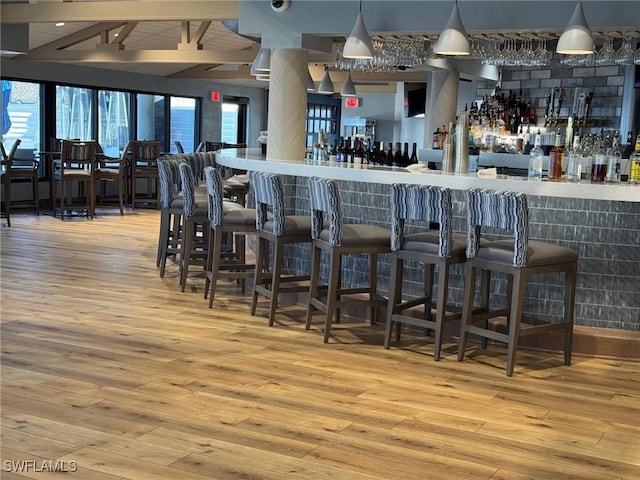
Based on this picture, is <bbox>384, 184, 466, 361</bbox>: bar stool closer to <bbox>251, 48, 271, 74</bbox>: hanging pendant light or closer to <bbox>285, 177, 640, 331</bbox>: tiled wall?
<bbox>285, 177, 640, 331</bbox>: tiled wall

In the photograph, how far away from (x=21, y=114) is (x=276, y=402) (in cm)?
1145

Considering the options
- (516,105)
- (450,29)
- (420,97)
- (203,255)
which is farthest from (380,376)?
(420,97)

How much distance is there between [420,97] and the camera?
17.7 m

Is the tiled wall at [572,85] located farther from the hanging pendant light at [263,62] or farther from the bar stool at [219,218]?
the bar stool at [219,218]

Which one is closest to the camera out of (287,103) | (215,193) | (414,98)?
(215,193)

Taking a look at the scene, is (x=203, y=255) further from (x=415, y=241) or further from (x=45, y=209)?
(x=45, y=209)

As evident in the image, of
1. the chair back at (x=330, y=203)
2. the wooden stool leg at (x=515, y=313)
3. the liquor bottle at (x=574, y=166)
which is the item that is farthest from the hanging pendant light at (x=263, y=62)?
the wooden stool leg at (x=515, y=313)

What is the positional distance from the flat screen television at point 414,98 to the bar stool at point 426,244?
12.7m

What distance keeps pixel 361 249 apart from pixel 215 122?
1417 centimetres

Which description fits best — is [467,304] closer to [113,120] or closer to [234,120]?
[113,120]

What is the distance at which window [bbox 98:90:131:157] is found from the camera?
15672 mm

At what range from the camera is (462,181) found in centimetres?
527

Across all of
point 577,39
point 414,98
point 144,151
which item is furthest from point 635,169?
point 414,98

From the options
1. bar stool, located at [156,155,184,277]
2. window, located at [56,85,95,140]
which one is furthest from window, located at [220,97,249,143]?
bar stool, located at [156,155,184,277]
